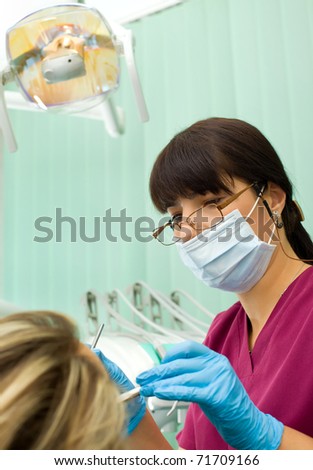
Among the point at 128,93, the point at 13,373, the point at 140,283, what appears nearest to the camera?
the point at 13,373

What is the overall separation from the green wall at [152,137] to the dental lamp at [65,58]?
65 centimetres

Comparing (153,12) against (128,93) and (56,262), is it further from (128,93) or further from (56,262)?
(56,262)

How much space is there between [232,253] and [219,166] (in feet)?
0.69

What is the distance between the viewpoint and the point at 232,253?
1316 millimetres

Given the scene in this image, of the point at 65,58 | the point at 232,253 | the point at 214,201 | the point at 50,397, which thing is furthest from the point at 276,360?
the point at 65,58

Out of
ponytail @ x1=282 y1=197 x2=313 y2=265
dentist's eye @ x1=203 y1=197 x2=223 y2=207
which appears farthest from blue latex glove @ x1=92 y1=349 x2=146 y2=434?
ponytail @ x1=282 y1=197 x2=313 y2=265

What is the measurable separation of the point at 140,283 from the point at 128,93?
3.11 feet

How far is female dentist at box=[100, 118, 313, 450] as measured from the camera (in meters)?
1.21

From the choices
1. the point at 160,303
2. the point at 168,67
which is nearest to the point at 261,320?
the point at 160,303

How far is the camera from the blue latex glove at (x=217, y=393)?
0.93 m

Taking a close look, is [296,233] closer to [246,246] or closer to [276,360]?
[246,246]

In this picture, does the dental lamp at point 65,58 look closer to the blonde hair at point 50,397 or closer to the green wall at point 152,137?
the green wall at point 152,137

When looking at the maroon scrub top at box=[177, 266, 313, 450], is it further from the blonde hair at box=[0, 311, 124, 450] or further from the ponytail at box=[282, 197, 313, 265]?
the blonde hair at box=[0, 311, 124, 450]

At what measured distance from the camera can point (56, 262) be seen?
2.69 meters
